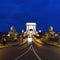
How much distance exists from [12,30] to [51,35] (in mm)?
11663

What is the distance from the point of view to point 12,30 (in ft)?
267

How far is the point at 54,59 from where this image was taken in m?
20.1

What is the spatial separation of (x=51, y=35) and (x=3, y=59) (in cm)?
6083

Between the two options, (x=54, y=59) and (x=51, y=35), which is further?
(x=51, y=35)

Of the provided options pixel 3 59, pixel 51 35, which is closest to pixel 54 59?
pixel 3 59

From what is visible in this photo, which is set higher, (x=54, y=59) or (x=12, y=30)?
(x=12, y=30)

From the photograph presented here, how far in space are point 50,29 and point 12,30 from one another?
11980mm

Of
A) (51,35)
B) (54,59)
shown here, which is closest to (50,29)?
(51,35)

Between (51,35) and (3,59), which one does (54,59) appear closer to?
(3,59)

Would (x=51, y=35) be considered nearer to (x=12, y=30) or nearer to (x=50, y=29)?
(x=50, y=29)

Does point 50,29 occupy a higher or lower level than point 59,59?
higher

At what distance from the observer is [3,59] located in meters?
19.9

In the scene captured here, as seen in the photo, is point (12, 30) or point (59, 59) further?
point (12, 30)

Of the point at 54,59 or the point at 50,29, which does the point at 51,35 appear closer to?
the point at 50,29
